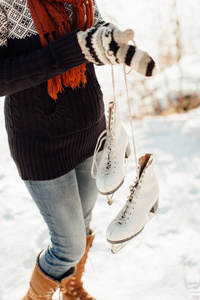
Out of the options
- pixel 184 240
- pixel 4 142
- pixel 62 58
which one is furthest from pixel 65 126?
pixel 4 142

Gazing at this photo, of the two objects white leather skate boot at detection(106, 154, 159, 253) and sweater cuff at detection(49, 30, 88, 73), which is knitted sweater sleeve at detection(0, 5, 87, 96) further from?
white leather skate boot at detection(106, 154, 159, 253)

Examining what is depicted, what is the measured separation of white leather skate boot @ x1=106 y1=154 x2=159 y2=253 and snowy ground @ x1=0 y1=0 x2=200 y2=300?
616 mm

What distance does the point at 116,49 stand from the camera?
81 cm

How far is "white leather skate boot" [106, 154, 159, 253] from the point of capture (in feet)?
3.68

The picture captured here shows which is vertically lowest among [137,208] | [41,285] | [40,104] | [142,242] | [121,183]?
[142,242]

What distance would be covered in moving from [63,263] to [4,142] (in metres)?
2.43

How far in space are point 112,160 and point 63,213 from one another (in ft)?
0.93

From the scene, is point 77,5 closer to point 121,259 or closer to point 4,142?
point 121,259

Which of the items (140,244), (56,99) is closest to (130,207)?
(56,99)

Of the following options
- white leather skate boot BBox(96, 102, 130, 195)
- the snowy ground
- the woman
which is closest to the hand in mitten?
the woman

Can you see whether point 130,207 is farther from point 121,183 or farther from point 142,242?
point 142,242

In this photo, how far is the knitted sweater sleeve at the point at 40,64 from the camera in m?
0.90

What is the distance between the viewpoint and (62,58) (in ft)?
2.98

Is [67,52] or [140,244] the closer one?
[67,52]
